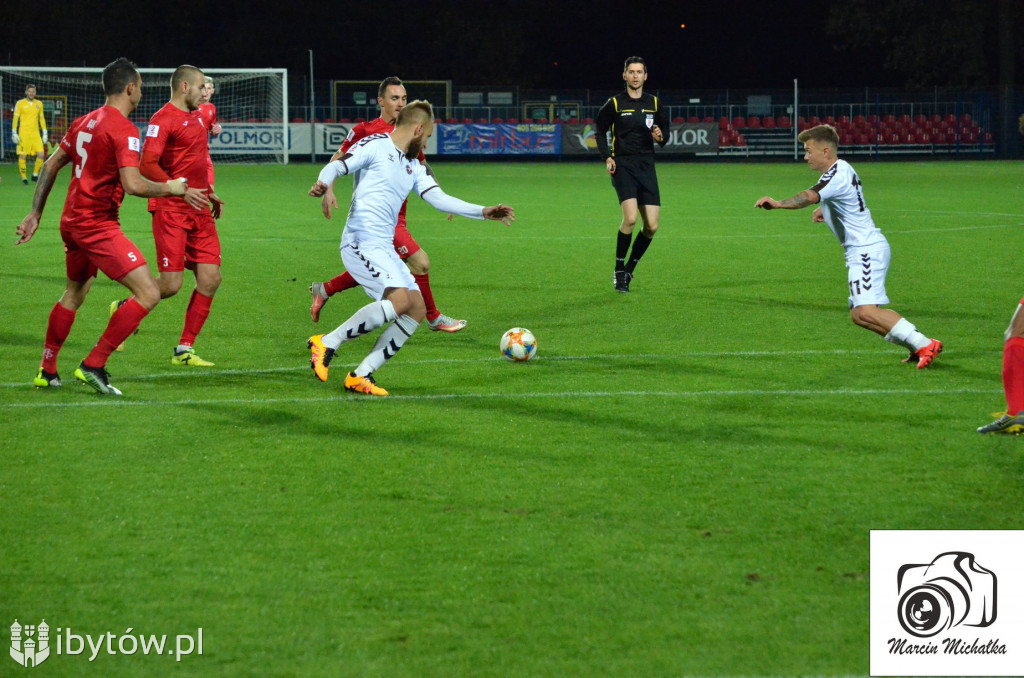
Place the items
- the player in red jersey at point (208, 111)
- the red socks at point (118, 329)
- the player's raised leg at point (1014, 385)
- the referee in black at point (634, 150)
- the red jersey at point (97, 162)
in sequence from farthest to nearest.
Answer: the referee in black at point (634, 150)
the player in red jersey at point (208, 111)
the red socks at point (118, 329)
the red jersey at point (97, 162)
the player's raised leg at point (1014, 385)

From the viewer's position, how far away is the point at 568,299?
476 inches

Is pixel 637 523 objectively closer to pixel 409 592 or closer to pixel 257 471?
pixel 409 592

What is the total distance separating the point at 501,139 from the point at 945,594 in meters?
43.4

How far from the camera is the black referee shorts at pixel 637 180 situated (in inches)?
512

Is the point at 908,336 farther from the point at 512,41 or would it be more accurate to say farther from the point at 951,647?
the point at 512,41

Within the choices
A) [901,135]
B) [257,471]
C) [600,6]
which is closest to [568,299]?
[257,471]

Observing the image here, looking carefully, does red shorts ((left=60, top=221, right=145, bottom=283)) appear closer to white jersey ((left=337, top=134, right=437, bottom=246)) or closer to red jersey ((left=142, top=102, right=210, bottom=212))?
red jersey ((left=142, top=102, right=210, bottom=212))

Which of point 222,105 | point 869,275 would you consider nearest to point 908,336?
point 869,275

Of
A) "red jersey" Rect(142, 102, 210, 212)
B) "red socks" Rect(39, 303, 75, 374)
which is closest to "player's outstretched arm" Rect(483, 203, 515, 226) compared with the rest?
"red jersey" Rect(142, 102, 210, 212)

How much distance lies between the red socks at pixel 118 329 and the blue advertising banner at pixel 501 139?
38.8 meters

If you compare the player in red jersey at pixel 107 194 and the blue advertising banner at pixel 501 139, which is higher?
the blue advertising banner at pixel 501 139

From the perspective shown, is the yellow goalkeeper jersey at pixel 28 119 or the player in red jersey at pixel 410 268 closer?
the player in red jersey at pixel 410 268

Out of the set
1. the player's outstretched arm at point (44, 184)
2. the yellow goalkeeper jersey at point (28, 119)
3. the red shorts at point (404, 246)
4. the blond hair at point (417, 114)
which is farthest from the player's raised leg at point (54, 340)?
the yellow goalkeeper jersey at point (28, 119)

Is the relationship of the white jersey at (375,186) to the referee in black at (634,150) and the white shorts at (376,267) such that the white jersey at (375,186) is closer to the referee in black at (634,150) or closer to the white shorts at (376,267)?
the white shorts at (376,267)
